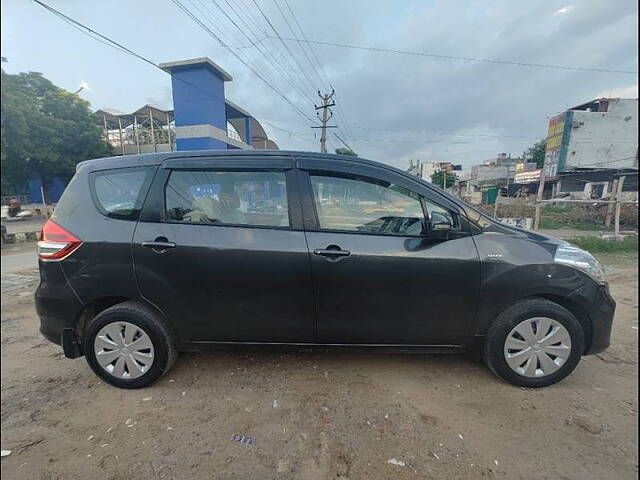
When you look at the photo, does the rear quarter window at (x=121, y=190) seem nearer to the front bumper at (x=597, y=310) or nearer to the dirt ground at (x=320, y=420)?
the dirt ground at (x=320, y=420)

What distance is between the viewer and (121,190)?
2328 mm

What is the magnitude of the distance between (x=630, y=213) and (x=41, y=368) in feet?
40.9

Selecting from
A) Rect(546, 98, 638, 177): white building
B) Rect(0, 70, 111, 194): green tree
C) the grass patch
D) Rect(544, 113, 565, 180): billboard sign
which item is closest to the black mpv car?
Rect(0, 70, 111, 194): green tree

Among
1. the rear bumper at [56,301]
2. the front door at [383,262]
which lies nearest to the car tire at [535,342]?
the front door at [383,262]

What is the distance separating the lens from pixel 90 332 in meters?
2.26

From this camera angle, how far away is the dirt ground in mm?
1644

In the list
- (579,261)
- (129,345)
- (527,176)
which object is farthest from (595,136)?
(129,345)

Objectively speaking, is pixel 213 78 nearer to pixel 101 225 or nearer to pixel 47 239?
pixel 101 225

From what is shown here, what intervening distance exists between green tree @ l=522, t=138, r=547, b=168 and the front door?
2.06m

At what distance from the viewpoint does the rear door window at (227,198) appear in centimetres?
223

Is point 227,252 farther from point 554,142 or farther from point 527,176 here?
point 527,176

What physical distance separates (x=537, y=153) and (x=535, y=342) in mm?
2515

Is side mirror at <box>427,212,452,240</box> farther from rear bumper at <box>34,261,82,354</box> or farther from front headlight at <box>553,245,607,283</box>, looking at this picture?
rear bumper at <box>34,261,82,354</box>

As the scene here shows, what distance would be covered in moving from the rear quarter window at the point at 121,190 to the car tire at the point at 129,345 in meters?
0.71
